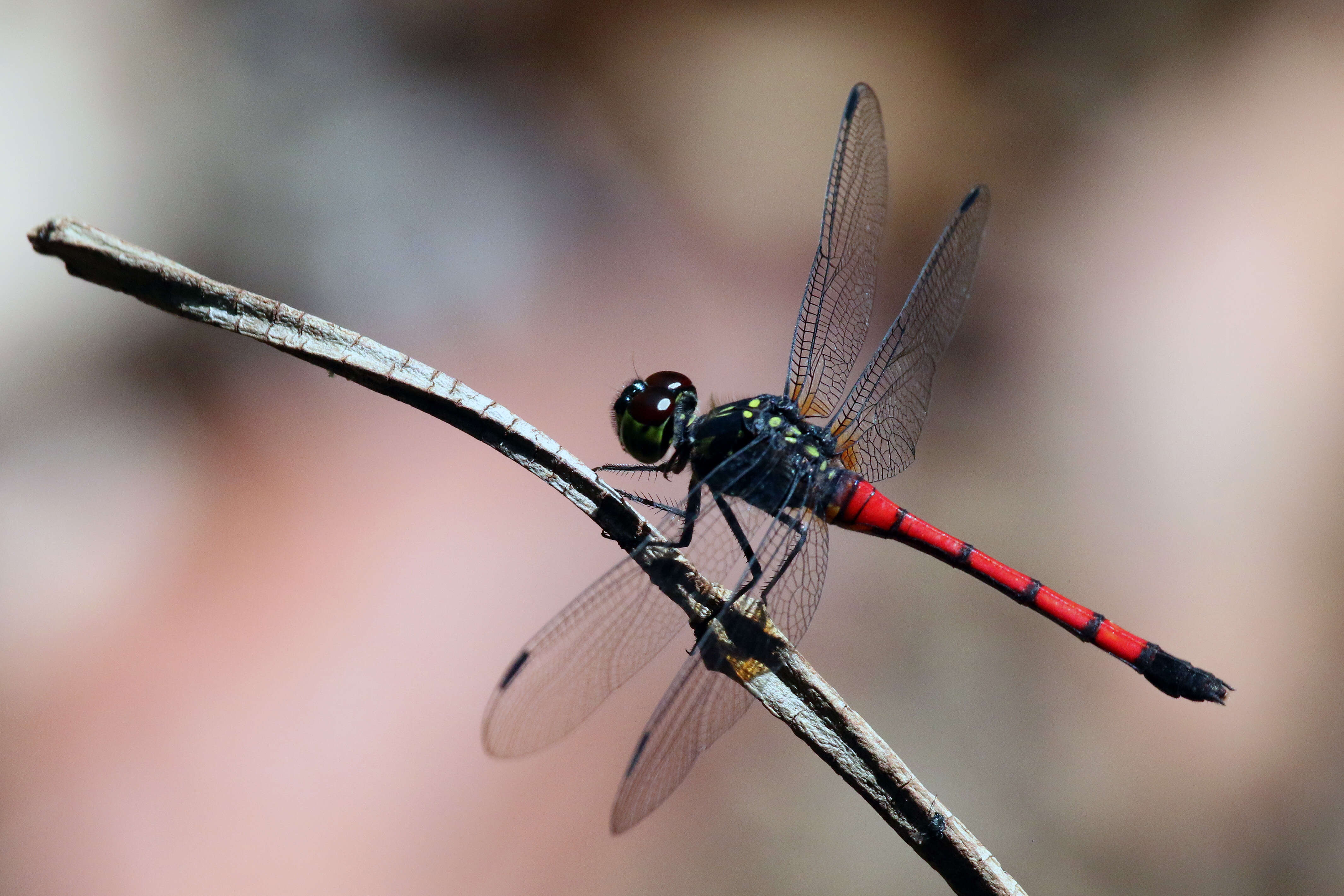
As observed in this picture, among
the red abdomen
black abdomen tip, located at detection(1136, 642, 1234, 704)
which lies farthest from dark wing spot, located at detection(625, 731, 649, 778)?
black abdomen tip, located at detection(1136, 642, 1234, 704)

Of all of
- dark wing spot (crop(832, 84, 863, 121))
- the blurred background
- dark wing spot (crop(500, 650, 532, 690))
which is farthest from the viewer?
the blurred background

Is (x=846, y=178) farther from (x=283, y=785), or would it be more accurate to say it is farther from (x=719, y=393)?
(x=283, y=785)

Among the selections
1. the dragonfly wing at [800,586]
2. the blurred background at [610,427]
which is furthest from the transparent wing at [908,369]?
the blurred background at [610,427]

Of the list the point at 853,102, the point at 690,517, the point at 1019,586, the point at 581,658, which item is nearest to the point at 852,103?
the point at 853,102

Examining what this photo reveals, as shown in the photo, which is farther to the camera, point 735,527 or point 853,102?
point 853,102

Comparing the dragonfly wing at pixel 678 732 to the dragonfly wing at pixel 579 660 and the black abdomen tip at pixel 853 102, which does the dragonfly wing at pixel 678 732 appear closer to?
the dragonfly wing at pixel 579 660

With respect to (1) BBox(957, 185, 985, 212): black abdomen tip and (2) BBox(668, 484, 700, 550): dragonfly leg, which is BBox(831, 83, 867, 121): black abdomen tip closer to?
(1) BBox(957, 185, 985, 212): black abdomen tip

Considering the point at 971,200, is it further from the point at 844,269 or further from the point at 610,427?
the point at 610,427
